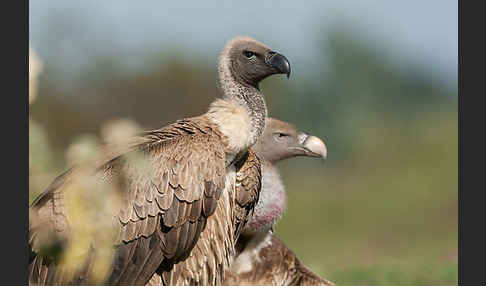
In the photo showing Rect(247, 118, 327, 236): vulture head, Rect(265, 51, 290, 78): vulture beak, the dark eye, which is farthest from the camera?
Rect(247, 118, 327, 236): vulture head

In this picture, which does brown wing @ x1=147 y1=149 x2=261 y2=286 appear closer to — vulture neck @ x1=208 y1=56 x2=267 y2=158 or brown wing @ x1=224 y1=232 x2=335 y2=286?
vulture neck @ x1=208 y1=56 x2=267 y2=158

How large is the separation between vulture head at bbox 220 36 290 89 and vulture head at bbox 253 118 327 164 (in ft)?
4.11

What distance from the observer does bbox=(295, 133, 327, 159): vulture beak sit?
254 inches

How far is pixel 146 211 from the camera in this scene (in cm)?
446

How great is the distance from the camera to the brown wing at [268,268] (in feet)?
19.3

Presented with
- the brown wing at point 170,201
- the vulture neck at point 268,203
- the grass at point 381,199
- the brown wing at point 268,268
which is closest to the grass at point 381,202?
the grass at point 381,199

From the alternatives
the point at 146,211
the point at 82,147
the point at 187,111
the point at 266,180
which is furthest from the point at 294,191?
the point at 82,147

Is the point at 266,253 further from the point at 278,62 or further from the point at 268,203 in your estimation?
the point at 278,62

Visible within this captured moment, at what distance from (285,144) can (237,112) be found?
1.73m

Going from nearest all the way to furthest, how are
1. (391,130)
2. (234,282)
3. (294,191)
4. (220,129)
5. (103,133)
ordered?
(103,133) < (220,129) < (234,282) < (294,191) < (391,130)

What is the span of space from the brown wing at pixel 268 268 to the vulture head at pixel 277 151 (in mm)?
135

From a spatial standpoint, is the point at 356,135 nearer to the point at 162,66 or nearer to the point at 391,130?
the point at 391,130

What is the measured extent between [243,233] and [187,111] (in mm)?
20764

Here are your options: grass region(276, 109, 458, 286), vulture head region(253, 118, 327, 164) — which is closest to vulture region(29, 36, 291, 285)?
vulture head region(253, 118, 327, 164)
